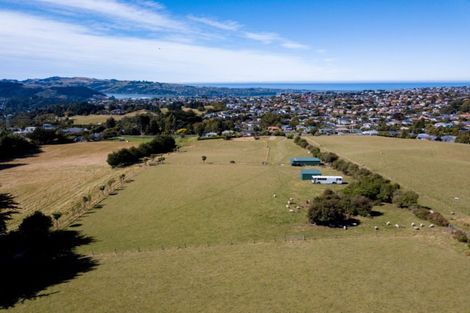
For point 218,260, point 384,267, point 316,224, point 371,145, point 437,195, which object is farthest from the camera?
point 371,145

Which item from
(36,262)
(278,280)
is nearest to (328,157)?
(278,280)

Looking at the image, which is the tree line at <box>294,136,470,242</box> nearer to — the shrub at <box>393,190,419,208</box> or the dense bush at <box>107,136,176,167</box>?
the shrub at <box>393,190,419,208</box>

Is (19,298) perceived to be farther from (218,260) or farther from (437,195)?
(437,195)

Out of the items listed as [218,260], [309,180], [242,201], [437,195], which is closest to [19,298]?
[218,260]

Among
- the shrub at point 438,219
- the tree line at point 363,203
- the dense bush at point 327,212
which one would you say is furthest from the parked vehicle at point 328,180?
the shrub at point 438,219

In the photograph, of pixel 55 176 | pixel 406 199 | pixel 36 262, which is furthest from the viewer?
pixel 55 176

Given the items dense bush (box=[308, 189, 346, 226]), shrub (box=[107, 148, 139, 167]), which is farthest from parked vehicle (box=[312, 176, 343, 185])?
shrub (box=[107, 148, 139, 167])

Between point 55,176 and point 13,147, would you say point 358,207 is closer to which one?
point 55,176
